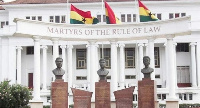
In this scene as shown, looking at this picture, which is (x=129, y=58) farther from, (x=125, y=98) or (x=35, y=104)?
(x=125, y=98)

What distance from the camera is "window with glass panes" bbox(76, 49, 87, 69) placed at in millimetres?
59656

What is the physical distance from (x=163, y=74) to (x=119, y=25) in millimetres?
27115

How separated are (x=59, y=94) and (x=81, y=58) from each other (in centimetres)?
3419

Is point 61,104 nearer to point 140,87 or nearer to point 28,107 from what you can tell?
point 140,87

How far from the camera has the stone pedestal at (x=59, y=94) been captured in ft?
84.4

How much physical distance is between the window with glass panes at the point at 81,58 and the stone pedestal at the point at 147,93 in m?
34.9

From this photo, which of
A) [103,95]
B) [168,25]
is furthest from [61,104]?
[168,25]

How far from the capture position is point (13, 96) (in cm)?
3198

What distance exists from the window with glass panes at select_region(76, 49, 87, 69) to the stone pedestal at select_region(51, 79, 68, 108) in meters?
33.7

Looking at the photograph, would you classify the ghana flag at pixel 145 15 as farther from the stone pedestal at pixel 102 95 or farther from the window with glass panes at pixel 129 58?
the window with glass panes at pixel 129 58

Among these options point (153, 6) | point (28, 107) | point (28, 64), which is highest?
point (153, 6)

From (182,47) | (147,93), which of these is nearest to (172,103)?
(147,93)

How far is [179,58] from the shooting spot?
194 ft

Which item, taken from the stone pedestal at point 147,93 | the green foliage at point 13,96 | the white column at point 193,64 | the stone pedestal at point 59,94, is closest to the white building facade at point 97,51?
the white column at point 193,64
